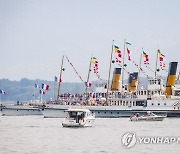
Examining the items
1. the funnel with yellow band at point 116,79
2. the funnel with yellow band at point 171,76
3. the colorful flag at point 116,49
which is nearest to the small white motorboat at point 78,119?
the colorful flag at point 116,49

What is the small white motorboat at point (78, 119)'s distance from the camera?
76.5m

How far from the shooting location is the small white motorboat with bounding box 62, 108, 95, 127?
76.5 m

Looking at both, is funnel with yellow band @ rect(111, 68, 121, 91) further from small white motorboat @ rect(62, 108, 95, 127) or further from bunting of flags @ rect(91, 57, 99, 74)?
small white motorboat @ rect(62, 108, 95, 127)

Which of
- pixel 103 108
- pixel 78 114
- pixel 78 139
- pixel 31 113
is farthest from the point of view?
pixel 31 113

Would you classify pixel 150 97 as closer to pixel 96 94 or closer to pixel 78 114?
pixel 96 94

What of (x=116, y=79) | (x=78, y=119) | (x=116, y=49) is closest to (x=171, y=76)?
(x=116, y=49)

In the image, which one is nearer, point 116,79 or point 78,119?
point 78,119

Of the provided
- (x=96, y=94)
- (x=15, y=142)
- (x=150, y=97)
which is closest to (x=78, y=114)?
(x=15, y=142)

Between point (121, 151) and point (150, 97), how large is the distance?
69469 millimetres

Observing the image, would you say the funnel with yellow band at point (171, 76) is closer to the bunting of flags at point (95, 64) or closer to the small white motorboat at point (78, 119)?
the bunting of flags at point (95, 64)

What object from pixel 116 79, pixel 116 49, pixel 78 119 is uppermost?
pixel 116 49

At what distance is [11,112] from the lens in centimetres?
13150

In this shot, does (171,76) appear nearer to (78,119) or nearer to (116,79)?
(116,79)

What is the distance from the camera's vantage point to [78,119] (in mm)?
77375
